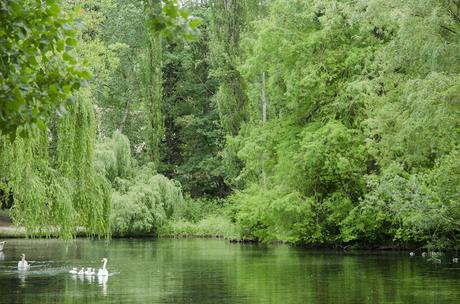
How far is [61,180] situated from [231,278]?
7555 millimetres

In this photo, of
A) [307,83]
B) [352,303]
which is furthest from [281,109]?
[352,303]

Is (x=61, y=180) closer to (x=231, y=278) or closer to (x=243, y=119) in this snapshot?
(x=231, y=278)

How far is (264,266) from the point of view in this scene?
2683 cm

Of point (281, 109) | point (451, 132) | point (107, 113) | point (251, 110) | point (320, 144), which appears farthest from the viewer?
point (107, 113)

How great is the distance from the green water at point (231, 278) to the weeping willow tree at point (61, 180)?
2244 millimetres

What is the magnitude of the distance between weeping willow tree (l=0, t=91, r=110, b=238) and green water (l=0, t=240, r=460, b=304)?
2244 mm

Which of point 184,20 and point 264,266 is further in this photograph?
point 264,266

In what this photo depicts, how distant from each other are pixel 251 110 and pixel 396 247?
43.6ft

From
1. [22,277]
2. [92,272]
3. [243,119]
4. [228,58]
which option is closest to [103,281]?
[92,272]

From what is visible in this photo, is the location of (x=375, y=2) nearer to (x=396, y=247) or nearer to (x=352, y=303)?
(x=352, y=303)

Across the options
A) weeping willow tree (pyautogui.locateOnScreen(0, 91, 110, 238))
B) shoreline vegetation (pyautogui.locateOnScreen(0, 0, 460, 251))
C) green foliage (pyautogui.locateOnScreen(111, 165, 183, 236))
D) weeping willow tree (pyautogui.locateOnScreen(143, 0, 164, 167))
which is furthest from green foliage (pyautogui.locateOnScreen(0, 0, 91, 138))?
weeping willow tree (pyautogui.locateOnScreen(143, 0, 164, 167))

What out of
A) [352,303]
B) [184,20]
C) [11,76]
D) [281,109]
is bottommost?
[352,303]

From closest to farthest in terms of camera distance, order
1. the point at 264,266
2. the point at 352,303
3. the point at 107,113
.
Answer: the point at 352,303 < the point at 264,266 < the point at 107,113

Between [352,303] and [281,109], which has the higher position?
[281,109]
